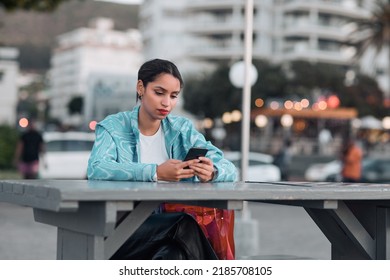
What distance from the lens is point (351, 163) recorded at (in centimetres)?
1634

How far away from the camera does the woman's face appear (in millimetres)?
4023

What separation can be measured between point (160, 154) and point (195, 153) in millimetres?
355

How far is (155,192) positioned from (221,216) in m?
0.88

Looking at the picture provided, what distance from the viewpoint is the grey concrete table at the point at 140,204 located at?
2.92 m

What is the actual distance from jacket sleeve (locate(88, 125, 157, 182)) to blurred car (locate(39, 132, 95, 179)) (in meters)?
19.8

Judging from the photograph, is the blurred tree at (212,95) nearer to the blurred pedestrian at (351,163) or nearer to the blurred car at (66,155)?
the blurred car at (66,155)

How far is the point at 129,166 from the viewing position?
12.3 feet

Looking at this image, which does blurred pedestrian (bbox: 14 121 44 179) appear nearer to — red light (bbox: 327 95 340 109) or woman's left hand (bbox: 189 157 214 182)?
woman's left hand (bbox: 189 157 214 182)

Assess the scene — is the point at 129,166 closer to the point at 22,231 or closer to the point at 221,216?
the point at 221,216

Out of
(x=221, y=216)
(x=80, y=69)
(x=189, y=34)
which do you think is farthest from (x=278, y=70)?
(x=80, y=69)

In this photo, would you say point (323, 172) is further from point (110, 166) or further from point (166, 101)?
point (110, 166)

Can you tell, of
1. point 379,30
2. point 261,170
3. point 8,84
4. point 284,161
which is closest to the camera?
point 261,170

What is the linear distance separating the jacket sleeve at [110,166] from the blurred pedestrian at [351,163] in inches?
500

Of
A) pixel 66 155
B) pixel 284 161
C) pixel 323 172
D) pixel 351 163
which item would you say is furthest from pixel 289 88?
pixel 351 163
